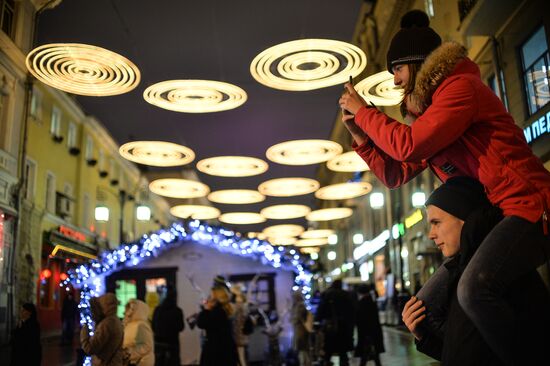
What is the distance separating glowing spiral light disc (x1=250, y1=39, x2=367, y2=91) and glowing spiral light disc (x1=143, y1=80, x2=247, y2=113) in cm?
119

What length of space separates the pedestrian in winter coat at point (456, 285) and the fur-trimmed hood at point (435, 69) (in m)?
0.35

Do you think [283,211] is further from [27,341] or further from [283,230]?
[27,341]

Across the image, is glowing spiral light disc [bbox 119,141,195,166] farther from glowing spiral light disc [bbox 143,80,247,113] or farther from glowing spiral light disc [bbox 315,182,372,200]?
glowing spiral light disc [bbox 315,182,372,200]

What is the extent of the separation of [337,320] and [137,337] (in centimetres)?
654

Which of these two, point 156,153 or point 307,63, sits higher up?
point 307,63

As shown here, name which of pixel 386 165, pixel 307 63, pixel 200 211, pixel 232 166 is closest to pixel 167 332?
pixel 307 63

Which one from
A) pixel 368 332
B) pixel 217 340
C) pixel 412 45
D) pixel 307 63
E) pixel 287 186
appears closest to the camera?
pixel 412 45

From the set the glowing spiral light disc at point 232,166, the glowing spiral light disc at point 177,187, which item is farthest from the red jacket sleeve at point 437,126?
the glowing spiral light disc at point 177,187

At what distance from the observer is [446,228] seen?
2100 mm

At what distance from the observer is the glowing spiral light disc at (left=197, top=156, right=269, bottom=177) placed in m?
19.6

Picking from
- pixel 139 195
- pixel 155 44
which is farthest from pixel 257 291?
pixel 139 195

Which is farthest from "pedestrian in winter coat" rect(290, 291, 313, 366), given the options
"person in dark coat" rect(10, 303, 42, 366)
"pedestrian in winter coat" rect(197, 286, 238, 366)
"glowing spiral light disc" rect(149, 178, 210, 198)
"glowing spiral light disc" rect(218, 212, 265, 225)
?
"glowing spiral light disc" rect(218, 212, 265, 225)

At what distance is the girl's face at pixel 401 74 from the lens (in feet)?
8.00

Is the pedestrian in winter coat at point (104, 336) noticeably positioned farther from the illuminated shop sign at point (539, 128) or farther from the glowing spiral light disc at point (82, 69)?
the illuminated shop sign at point (539, 128)
